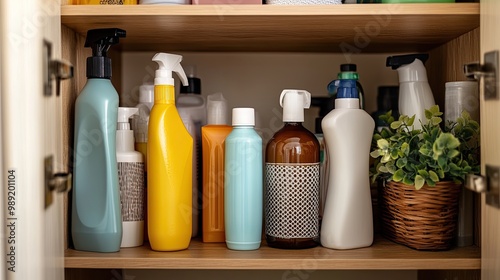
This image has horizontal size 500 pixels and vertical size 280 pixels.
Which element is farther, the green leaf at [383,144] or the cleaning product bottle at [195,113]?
the cleaning product bottle at [195,113]

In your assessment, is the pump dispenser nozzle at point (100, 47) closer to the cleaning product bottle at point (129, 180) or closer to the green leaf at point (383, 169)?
the cleaning product bottle at point (129, 180)

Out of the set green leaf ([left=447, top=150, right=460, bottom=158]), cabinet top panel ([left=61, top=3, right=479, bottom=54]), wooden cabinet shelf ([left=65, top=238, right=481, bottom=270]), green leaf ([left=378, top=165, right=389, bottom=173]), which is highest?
cabinet top panel ([left=61, top=3, right=479, bottom=54])

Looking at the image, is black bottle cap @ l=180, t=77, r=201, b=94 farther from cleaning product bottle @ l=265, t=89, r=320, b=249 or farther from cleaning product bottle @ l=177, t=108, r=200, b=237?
cleaning product bottle @ l=265, t=89, r=320, b=249

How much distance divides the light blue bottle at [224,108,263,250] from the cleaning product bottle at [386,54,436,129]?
0.76 feet

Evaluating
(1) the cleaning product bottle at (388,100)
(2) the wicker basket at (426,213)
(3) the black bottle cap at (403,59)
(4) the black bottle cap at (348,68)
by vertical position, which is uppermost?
(3) the black bottle cap at (403,59)

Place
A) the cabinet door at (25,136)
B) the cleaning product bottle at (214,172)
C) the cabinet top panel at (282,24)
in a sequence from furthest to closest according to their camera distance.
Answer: the cleaning product bottle at (214,172) < the cabinet top panel at (282,24) < the cabinet door at (25,136)

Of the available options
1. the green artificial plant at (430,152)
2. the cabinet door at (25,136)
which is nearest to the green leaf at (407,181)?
the green artificial plant at (430,152)

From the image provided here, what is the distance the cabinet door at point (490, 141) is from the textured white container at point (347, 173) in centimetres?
16

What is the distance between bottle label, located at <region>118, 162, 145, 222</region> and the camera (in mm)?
854

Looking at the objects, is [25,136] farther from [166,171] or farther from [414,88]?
[414,88]

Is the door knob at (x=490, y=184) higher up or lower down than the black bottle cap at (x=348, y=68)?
lower down

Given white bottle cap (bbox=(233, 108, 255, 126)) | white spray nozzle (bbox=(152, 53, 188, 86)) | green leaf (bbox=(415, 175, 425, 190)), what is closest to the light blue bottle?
white bottle cap (bbox=(233, 108, 255, 126))

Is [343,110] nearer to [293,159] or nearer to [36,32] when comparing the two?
[293,159]

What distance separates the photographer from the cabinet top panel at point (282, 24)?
772 millimetres
